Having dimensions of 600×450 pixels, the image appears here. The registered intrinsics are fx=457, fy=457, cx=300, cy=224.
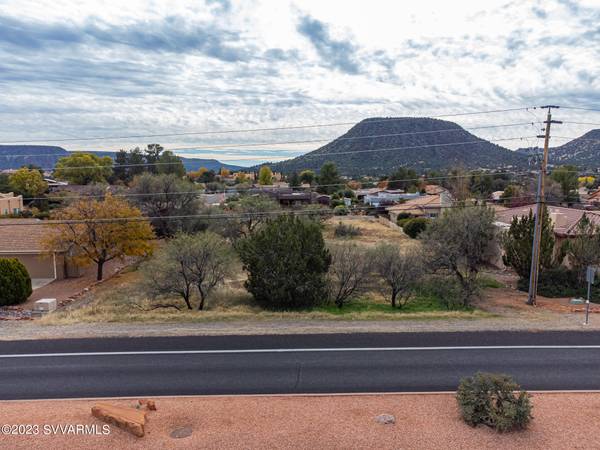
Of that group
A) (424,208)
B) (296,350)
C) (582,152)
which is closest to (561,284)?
(296,350)

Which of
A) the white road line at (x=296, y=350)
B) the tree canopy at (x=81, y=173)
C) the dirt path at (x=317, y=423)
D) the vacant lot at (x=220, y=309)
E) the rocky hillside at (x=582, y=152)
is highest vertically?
the rocky hillside at (x=582, y=152)

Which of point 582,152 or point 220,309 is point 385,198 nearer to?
point 220,309

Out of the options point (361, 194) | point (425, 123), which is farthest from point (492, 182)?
point (425, 123)

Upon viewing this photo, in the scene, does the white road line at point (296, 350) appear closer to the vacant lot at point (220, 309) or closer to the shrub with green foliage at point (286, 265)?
the vacant lot at point (220, 309)

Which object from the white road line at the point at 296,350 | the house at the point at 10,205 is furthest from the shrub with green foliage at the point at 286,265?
the house at the point at 10,205

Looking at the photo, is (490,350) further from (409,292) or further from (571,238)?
(571,238)

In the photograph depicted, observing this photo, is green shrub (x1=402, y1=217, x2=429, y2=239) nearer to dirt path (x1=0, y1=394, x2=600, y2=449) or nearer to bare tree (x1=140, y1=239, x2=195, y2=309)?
bare tree (x1=140, y1=239, x2=195, y2=309)

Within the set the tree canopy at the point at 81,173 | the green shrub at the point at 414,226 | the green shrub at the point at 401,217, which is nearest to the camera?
the green shrub at the point at 414,226
